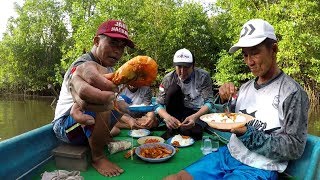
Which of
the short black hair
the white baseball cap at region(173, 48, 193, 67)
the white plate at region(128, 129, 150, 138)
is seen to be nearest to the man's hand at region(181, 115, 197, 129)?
the white plate at region(128, 129, 150, 138)

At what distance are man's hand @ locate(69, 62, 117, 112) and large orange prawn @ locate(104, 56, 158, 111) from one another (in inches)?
2.8

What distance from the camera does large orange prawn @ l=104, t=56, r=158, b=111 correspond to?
6.14ft

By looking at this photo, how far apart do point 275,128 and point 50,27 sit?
28.1m

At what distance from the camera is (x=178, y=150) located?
3131 millimetres

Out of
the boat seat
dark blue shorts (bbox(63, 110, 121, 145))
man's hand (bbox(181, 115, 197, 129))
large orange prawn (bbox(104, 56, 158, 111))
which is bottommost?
the boat seat

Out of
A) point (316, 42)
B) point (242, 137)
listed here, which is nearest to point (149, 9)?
point (316, 42)

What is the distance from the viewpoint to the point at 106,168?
8.24ft

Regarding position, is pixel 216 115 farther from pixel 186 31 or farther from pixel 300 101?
pixel 186 31

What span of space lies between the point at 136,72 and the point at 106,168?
3.62 ft

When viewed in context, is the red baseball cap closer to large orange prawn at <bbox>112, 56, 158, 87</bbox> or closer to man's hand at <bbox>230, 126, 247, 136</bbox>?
large orange prawn at <bbox>112, 56, 158, 87</bbox>

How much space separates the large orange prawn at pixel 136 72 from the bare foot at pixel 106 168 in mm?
969

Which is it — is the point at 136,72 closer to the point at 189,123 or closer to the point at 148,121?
the point at 189,123

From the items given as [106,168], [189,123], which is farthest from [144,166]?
[189,123]

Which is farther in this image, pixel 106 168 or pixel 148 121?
pixel 148 121
